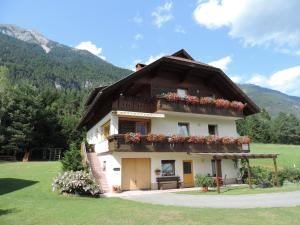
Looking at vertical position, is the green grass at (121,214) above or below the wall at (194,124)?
below

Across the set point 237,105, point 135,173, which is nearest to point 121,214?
point 135,173

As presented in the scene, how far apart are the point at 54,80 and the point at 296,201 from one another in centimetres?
14808

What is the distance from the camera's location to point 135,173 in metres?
23.1

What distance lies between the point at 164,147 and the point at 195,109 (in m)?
4.57

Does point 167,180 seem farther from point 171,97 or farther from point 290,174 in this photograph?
point 290,174

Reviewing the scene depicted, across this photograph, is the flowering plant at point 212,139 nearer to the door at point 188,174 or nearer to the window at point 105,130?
the door at point 188,174

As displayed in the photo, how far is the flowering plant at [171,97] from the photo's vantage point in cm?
2412

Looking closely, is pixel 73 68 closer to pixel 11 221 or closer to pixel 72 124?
pixel 72 124

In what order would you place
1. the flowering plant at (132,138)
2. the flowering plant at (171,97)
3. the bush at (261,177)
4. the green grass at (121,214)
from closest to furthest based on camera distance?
the green grass at (121,214), the flowering plant at (132,138), the bush at (261,177), the flowering plant at (171,97)

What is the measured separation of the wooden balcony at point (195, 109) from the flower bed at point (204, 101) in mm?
246

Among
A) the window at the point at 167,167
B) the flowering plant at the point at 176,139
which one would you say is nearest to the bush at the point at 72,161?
the window at the point at 167,167

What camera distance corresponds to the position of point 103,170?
982 inches

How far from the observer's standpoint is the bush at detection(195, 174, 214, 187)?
22766 millimetres

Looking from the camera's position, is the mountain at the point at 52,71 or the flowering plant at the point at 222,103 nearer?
the flowering plant at the point at 222,103
